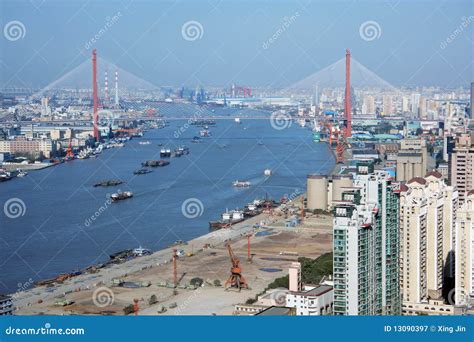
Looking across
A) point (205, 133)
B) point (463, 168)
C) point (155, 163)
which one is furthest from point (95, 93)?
point (463, 168)

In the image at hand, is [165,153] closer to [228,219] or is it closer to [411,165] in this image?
[411,165]

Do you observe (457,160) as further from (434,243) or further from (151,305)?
(151,305)

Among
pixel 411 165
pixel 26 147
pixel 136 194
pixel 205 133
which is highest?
pixel 205 133

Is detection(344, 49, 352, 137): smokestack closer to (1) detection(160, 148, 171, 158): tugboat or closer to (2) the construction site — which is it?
(1) detection(160, 148, 171, 158): tugboat

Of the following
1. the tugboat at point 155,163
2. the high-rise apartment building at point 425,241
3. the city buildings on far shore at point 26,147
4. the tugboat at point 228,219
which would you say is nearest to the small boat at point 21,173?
the city buildings on far shore at point 26,147

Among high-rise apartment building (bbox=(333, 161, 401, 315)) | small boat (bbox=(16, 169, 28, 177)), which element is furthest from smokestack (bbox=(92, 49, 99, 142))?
high-rise apartment building (bbox=(333, 161, 401, 315))

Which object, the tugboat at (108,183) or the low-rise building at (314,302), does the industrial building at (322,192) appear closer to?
the tugboat at (108,183)

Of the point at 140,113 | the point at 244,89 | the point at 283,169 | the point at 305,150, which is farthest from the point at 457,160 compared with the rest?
the point at 140,113
